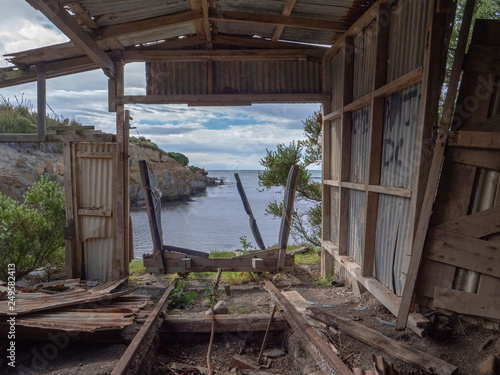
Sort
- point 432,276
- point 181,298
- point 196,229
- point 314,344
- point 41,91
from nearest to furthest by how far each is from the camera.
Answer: point 432,276 < point 314,344 < point 181,298 < point 41,91 < point 196,229

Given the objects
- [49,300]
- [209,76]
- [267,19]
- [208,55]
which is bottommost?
[49,300]

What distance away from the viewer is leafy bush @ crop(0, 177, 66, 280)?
6.98 m

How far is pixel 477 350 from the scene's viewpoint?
331 cm

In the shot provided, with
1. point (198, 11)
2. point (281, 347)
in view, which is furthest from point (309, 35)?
point (281, 347)

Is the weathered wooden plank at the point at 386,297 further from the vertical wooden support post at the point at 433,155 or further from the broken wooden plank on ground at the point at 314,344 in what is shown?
the broken wooden plank on ground at the point at 314,344

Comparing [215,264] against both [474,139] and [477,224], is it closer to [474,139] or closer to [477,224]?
[477,224]

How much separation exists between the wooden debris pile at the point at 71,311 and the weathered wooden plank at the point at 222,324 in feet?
1.81

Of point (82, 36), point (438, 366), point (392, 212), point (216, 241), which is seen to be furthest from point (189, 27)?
point (216, 241)

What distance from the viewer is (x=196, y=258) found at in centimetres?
686

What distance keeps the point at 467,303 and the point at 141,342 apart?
136 inches

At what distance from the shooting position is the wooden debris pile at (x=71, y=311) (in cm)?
402

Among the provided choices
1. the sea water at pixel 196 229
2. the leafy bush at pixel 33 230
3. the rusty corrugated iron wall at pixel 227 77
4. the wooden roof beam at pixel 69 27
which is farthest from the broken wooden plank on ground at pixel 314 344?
the sea water at pixel 196 229

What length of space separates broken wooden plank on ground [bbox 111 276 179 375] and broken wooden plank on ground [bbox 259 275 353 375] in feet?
5.94

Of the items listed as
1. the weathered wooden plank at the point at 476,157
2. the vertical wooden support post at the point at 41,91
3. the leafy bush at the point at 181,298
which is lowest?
the leafy bush at the point at 181,298
